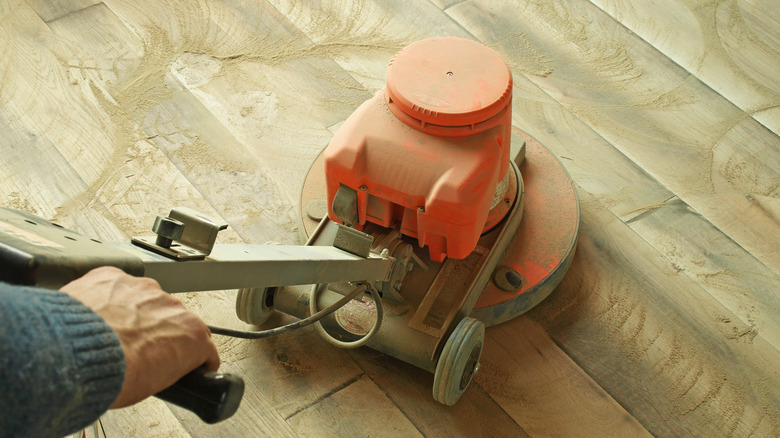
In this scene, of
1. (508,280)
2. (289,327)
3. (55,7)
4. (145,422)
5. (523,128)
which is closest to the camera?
(289,327)

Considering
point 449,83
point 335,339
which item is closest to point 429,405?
point 335,339

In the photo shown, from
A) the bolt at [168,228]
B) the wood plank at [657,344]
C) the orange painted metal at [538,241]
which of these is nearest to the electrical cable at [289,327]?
the bolt at [168,228]

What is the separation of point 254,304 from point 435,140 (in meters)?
0.47

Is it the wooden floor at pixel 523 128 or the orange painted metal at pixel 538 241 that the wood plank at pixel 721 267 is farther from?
the orange painted metal at pixel 538 241

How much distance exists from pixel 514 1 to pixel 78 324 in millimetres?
1844

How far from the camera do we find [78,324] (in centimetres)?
49

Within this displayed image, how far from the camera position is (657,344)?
1399 millimetres

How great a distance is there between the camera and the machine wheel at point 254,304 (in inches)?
50.1

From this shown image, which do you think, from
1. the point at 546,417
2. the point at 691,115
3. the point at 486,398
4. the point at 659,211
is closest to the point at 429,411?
the point at 486,398

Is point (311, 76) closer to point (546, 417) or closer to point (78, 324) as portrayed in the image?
point (546, 417)

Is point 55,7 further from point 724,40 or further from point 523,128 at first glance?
point 724,40

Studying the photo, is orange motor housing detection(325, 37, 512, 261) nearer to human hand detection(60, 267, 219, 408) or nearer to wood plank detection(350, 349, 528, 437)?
wood plank detection(350, 349, 528, 437)

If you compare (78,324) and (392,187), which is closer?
(78,324)

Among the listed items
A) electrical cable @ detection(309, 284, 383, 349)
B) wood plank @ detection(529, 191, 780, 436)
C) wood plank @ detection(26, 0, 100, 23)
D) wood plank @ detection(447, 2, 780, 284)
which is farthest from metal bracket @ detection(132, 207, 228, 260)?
wood plank @ detection(26, 0, 100, 23)
